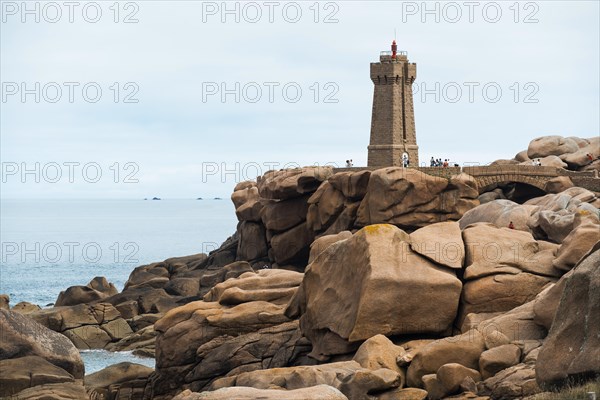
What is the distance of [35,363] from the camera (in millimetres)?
34844

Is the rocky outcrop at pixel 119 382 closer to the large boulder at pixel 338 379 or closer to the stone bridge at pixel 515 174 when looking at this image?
the large boulder at pixel 338 379

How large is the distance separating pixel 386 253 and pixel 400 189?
26.1 m

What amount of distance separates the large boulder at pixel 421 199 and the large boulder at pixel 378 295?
24.2m

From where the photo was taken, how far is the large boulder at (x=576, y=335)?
891 inches

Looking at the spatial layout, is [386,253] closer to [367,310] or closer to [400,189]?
[367,310]

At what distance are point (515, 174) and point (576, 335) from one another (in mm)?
47329

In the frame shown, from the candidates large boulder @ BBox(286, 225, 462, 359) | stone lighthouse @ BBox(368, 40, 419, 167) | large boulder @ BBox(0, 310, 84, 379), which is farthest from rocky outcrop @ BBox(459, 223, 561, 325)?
stone lighthouse @ BBox(368, 40, 419, 167)

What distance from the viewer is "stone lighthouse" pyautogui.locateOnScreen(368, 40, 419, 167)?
255 feet

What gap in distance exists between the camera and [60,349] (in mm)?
37344

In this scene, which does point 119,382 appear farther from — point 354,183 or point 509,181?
point 509,181

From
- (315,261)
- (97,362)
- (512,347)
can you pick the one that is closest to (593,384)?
(512,347)

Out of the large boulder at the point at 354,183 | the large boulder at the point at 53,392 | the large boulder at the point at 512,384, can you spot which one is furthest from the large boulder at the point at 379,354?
the large boulder at the point at 354,183

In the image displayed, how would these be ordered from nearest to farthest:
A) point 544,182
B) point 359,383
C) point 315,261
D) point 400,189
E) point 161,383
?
point 359,383
point 315,261
point 161,383
point 400,189
point 544,182

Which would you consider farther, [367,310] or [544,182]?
[544,182]
